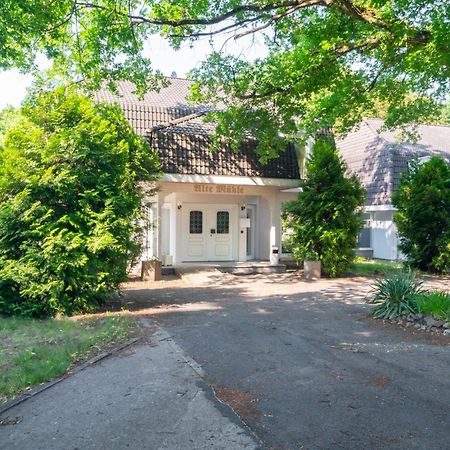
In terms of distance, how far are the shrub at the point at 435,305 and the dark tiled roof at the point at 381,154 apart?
1283 cm

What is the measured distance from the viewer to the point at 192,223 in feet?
60.5

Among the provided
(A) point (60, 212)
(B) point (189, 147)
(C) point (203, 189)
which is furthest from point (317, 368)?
(C) point (203, 189)

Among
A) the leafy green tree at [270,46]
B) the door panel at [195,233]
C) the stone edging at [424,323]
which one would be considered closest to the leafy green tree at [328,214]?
the leafy green tree at [270,46]

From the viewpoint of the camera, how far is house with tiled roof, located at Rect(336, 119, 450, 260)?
2241 centimetres

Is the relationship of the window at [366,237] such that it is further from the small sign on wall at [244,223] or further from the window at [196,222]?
the window at [196,222]

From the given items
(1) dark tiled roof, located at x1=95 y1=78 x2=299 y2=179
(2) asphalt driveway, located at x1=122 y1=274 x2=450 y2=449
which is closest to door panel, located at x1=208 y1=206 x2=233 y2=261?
(1) dark tiled roof, located at x1=95 y1=78 x2=299 y2=179

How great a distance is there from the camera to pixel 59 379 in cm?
533

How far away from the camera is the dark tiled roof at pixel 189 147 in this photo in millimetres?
16016

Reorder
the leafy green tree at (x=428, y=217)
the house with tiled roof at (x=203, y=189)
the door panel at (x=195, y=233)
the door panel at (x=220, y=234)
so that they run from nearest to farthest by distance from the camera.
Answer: the house with tiled roof at (x=203, y=189) < the leafy green tree at (x=428, y=217) < the door panel at (x=195, y=233) < the door panel at (x=220, y=234)

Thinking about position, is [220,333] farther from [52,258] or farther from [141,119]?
[141,119]

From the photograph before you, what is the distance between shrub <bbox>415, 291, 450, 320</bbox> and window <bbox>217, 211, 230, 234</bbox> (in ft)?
35.3

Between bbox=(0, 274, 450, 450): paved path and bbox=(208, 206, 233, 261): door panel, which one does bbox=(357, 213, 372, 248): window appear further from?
bbox=(0, 274, 450, 450): paved path

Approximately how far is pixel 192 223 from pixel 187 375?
13.1 metres

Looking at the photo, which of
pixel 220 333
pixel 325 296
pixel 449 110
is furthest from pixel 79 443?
pixel 449 110
